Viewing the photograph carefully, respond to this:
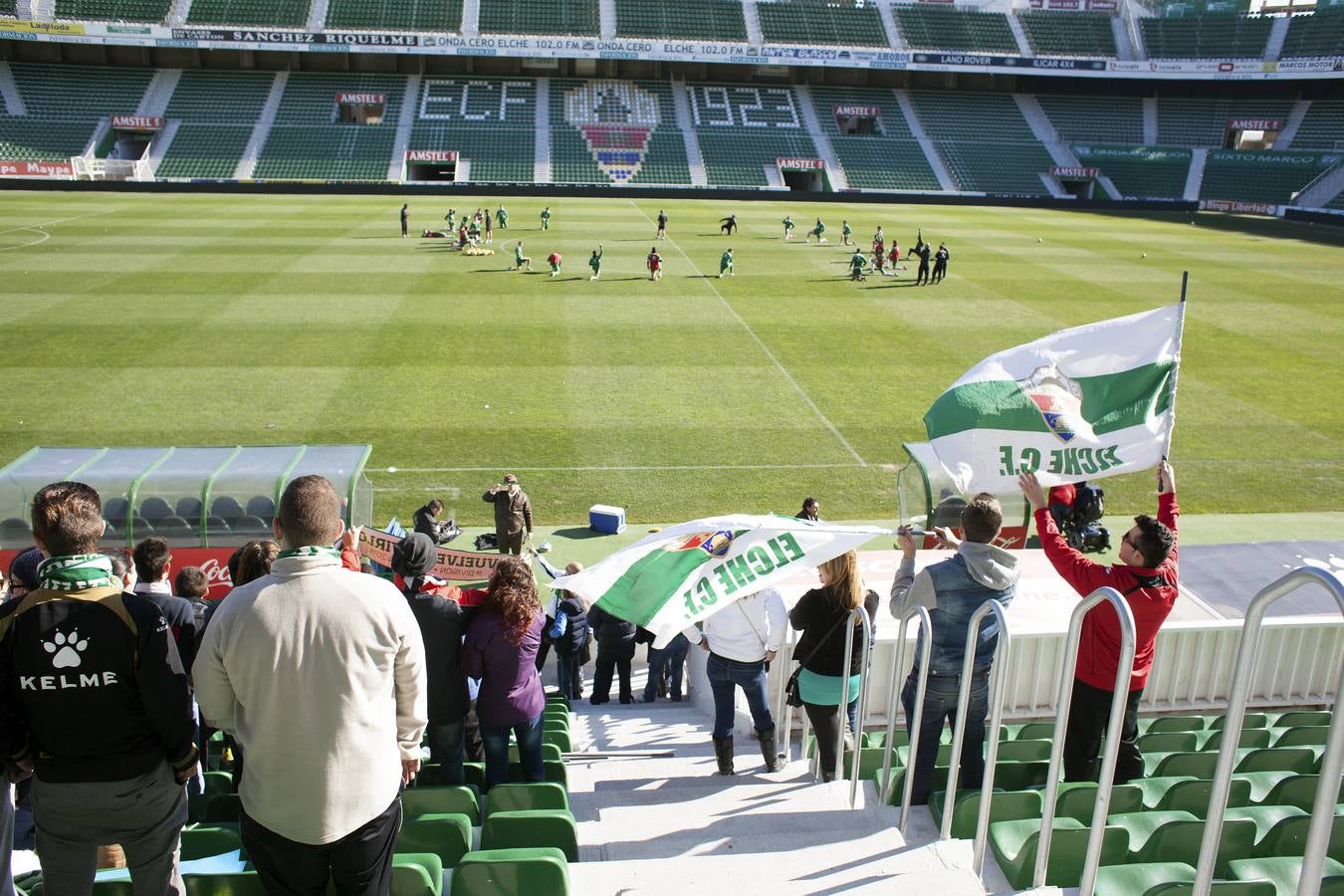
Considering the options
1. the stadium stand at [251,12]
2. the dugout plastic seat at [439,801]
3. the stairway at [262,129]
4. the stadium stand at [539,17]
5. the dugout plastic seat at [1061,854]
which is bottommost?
the dugout plastic seat at [439,801]

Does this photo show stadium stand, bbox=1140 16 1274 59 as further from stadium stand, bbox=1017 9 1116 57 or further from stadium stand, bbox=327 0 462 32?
stadium stand, bbox=327 0 462 32

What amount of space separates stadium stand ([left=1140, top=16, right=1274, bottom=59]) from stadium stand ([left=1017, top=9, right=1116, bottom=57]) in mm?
2712

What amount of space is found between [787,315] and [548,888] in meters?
22.9

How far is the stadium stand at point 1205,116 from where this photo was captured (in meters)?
64.2

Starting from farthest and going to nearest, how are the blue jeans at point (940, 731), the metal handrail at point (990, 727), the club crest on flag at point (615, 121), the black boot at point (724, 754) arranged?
1. the club crest on flag at point (615, 121)
2. the black boot at point (724, 754)
3. the blue jeans at point (940, 731)
4. the metal handrail at point (990, 727)

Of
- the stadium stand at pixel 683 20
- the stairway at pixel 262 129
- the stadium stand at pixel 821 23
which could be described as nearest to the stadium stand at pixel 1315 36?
the stadium stand at pixel 821 23

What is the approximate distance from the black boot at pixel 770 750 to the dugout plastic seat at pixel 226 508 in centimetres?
740

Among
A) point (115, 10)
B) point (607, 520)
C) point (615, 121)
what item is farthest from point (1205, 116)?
point (115, 10)

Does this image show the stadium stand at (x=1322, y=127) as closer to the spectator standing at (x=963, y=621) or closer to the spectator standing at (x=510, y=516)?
the spectator standing at (x=510, y=516)

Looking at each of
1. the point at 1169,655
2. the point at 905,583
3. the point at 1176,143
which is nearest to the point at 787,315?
the point at 1169,655

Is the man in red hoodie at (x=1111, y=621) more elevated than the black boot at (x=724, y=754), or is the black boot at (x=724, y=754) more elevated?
the man in red hoodie at (x=1111, y=621)

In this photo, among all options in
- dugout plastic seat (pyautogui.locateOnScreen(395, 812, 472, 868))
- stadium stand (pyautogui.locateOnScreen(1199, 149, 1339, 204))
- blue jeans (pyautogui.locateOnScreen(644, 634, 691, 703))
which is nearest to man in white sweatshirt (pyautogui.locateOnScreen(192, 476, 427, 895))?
dugout plastic seat (pyautogui.locateOnScreen(395, 812, 472, 868))

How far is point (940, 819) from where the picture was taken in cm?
472

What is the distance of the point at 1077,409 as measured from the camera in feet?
24.8
